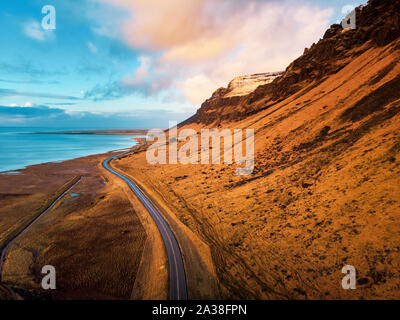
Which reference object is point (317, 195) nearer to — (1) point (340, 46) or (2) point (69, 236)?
(2) point (69, 236)

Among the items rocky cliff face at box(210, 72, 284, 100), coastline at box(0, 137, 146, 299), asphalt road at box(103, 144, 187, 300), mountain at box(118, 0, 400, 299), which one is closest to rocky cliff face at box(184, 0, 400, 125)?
mountain at box(118, 0, 400, 299)

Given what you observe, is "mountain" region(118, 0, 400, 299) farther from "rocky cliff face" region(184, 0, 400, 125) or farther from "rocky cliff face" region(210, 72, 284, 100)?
"rocky cliff face" region(210, 72, 284, 100)

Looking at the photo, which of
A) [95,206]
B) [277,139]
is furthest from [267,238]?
[95,206]

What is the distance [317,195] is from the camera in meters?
21.0

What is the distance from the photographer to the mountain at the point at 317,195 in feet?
46.3

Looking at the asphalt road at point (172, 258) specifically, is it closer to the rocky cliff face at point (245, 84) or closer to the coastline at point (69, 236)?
the coastline at point (69, 236)

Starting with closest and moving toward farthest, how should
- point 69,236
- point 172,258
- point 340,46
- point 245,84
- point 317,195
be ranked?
point 172,258
point 317,195
point 69,236
point 340,46
point 245,84

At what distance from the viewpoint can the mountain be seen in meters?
14.1

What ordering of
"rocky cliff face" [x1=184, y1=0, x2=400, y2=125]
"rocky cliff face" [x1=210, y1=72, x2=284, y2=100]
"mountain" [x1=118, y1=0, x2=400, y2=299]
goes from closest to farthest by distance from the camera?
"mountain" [x1=118, y1=0, x2=400, y2=299]
"rocky cliff face" [x1=184, y1=0, x2=400, y2=125]
"rocky cliff face" [x1=210, y1=72, x2=284, y2=100]

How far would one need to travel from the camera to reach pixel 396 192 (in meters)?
15.7

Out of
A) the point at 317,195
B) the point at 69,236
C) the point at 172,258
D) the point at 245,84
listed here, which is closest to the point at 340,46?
the point at 317,195

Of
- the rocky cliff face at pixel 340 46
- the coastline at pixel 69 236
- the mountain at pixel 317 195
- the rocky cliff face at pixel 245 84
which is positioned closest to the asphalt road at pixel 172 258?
the coastline at pixel 69 236

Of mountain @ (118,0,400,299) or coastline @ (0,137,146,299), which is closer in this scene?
mountain @ (118,0,400,299)
